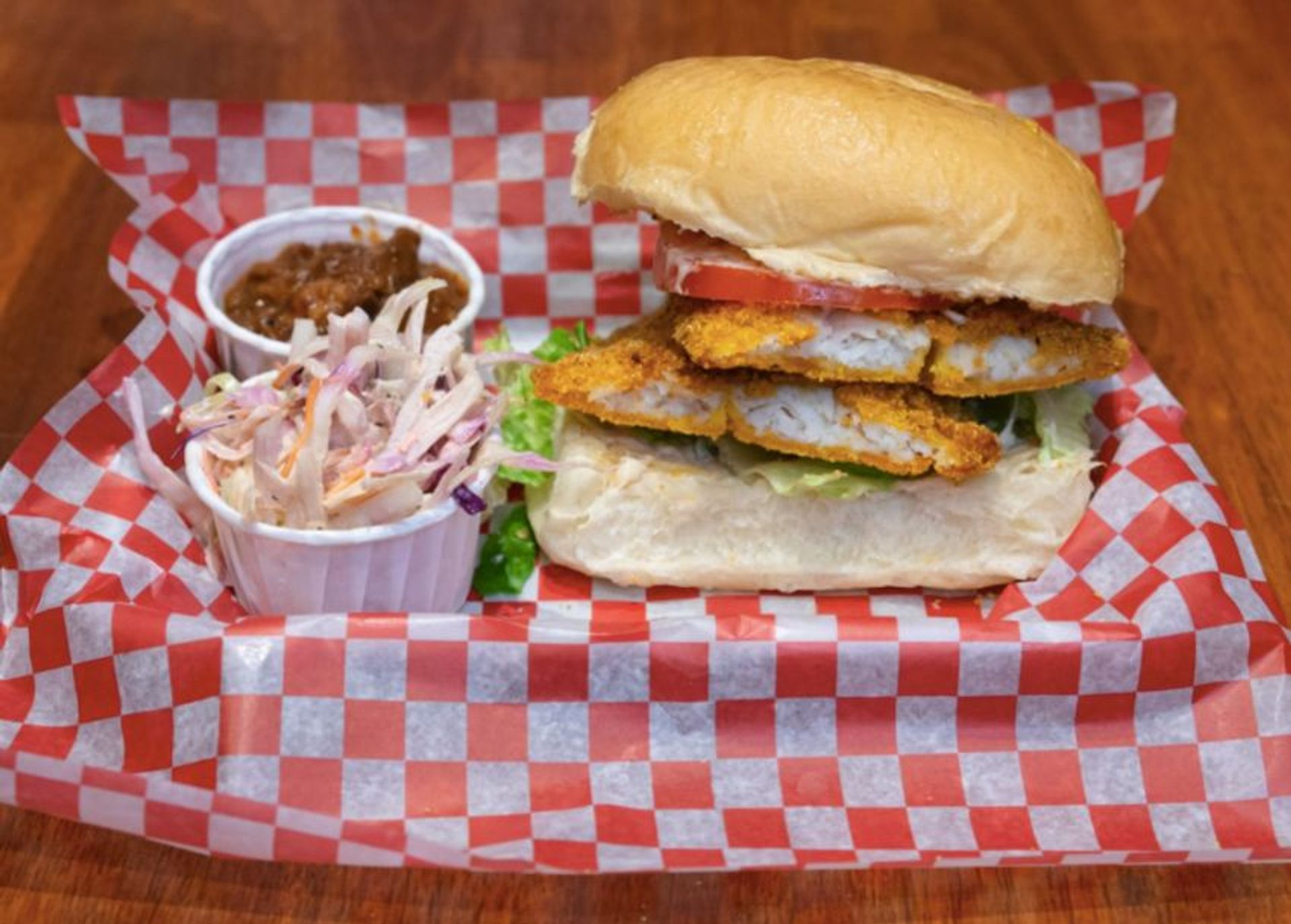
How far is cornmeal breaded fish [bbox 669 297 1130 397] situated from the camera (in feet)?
8.46

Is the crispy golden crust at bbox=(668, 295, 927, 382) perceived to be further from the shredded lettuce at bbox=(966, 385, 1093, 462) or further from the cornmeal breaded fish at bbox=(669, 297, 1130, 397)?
the shredded lettuce at bbox=(966, 385, 1093, 462)

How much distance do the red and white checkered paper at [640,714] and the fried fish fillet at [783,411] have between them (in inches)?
11.9

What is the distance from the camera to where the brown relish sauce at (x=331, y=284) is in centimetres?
306

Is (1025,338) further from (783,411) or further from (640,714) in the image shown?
(640,714)

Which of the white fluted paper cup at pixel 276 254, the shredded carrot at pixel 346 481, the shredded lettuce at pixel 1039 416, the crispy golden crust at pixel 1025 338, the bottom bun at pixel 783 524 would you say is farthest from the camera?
the white fluted paper cup at pixel 276 254

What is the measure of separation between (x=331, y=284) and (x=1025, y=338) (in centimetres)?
136

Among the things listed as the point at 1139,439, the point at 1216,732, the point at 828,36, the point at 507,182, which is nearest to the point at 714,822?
the point at 1216,732

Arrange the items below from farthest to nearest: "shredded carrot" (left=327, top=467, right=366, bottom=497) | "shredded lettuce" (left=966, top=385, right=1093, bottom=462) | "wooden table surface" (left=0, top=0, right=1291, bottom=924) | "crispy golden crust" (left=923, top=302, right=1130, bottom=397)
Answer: "shredded lettuce" (left=966, top=385, right=1093, bottom=462) < "crispy golden crust" (left=923, top=302, right=1130, bottom=397) < "shredded carrot" (left=327, top=467, right=366, bottom=497) < "wooden table surface" (left=0, top=0, right=1291, bottom=924)

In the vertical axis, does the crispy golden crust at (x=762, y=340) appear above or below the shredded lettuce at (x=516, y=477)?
above

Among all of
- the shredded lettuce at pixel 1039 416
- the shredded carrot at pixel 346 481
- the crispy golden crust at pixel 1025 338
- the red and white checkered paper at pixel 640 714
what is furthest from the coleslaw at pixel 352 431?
the shredded lettuce at pixel 1039 416

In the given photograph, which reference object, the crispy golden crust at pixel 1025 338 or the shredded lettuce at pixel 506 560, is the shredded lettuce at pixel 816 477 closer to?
the crispy golden crust at pixel 1025 338

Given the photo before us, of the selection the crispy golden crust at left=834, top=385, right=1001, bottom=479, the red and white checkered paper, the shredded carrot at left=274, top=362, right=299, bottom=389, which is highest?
the crispy golden crust at left=834, top=385, right=1001, bottom=479

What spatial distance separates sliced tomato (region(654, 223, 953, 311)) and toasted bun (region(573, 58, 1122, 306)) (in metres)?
0.02

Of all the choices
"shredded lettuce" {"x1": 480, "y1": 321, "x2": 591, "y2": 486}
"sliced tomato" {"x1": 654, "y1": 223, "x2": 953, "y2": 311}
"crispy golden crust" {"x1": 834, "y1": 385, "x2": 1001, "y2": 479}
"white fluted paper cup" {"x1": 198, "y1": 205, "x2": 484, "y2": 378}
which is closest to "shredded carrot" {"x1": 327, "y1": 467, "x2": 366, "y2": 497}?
"shredded lettuce" {"x1": 480, "y1": 321, "x2": 591, "y2": 486}
